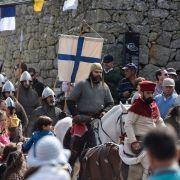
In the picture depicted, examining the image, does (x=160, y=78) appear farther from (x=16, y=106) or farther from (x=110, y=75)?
(x=16, y=106)


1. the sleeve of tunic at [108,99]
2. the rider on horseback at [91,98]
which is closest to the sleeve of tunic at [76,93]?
the rider on horseback at [91,98]

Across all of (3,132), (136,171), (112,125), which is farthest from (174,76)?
(136,171)

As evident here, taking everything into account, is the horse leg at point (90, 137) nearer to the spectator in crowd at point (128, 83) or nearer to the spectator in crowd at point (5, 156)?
the spectator in crowd at point (5, 156)

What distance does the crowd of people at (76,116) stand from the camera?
825cm

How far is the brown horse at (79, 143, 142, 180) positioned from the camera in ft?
30.8

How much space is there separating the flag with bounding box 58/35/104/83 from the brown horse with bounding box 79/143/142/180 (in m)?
3.49

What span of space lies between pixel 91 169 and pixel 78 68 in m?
3.61

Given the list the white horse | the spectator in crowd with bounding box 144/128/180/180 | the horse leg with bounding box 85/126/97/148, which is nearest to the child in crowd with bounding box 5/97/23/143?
the horse leg with bounding box 85/126/97/148

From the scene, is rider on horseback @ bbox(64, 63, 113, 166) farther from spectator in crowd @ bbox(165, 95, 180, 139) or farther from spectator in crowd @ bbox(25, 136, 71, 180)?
spectator in crowd @ bbox(25, 136, 71, 180)

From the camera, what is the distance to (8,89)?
13500 mm

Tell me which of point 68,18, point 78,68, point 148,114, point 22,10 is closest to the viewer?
point 148,114

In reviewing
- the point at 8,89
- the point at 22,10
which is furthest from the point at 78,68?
the point at 22,10

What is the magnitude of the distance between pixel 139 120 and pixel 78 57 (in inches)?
161

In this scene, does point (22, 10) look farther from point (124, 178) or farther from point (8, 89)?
point (124, 178)
